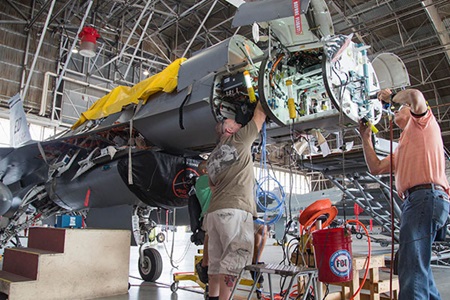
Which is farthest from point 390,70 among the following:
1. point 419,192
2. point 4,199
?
point 4,199

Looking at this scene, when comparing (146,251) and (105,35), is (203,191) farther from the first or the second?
(105,35)

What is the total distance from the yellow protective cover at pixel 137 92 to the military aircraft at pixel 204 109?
0.07ft

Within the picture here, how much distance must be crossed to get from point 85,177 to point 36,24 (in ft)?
48.2

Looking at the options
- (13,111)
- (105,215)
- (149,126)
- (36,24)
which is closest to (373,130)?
(149,126)

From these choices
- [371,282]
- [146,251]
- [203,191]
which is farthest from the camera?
[146,251]

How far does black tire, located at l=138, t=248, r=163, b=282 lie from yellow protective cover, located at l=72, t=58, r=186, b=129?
239 centimetres

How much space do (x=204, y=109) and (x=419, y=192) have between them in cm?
226

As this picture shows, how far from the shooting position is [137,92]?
4.98m

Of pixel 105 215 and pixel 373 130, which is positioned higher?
pixel 373 130

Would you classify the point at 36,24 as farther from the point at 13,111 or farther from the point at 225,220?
the point at 225,220

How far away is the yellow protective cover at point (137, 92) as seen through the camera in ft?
14.8

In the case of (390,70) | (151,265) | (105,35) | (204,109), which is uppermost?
(105,35)

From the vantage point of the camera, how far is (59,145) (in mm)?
6434

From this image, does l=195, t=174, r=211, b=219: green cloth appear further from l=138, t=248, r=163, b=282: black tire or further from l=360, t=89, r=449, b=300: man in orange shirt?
l=360, t=89, r=449, b=300: man in orange shirt
